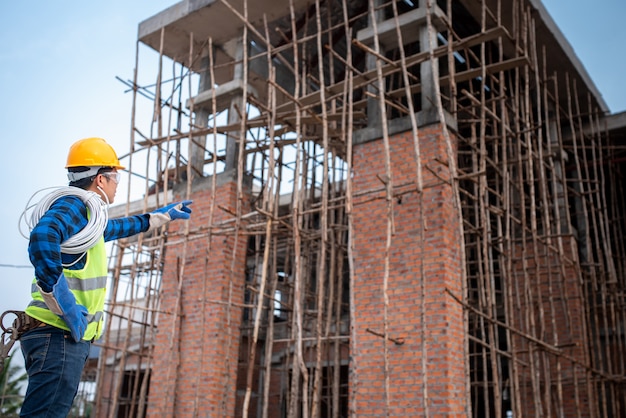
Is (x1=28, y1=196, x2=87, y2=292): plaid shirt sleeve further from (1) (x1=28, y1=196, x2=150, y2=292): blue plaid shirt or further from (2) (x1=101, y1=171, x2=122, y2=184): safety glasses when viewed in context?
(2) (x1=101, y1=171, x2=122, y2=184): safety glasses

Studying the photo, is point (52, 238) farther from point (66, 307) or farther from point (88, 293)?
point (88, 293)

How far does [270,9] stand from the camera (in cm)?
1218

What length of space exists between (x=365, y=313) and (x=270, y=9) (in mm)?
6349

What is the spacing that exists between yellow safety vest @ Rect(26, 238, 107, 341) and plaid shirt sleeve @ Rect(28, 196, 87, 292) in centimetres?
10

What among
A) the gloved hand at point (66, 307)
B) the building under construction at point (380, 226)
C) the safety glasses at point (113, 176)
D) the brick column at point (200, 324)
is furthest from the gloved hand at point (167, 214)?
the brick column at point (200, 324)

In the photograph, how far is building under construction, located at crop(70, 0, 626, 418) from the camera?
8.59 m

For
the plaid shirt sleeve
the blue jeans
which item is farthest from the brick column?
the plaid shirt sleeve

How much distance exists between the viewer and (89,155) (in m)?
2.99

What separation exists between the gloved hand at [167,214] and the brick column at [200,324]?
6737 mm

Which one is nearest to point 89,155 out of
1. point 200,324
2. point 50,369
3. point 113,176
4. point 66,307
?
point 113,176

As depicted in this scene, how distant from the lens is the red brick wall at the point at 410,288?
8219 millimetres

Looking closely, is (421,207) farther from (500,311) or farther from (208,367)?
(500,311)

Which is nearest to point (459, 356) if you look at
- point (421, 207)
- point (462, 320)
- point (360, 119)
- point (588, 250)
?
point (462, 320)

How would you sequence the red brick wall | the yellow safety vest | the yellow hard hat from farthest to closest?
the red brick wall
the yellow hard hat
the yellow safety vest
